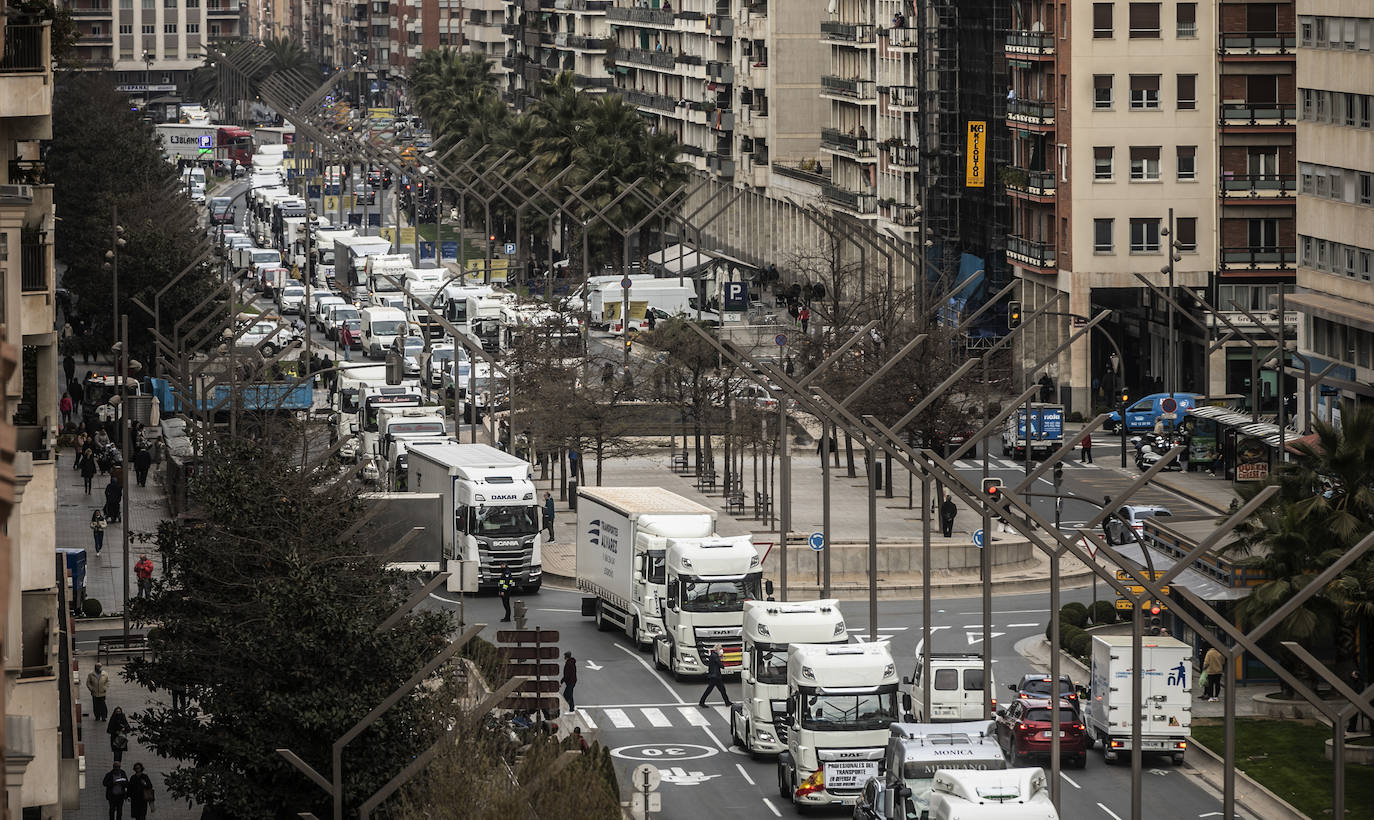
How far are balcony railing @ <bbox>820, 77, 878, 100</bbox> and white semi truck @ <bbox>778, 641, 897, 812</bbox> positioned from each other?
8913 centimetres

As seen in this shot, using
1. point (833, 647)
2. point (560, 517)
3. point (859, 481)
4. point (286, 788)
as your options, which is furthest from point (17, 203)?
point (859, 481)

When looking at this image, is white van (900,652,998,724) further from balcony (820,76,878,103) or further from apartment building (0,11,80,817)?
balcony (820,76,878,103)

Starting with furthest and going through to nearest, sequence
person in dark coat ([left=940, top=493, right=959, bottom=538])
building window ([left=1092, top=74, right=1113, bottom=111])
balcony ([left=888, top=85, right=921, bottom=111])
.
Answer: balcony ([left=888, top=85, right=921, bottom=111]), building window ([left=1092, top=74, right=1113, bottom=111]), person in dark coat ([left=940, top=493, right=959, bottom=538])

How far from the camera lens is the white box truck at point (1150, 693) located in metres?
45.1

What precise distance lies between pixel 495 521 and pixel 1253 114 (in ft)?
155

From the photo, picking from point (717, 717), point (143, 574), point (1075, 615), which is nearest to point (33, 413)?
point (717, 717)

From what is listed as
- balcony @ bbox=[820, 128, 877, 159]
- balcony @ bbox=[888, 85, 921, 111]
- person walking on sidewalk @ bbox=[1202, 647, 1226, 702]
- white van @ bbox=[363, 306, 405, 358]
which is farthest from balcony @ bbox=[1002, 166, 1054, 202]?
person walking on sidewalk @ bbox=[1202, 647, 1226, 702]

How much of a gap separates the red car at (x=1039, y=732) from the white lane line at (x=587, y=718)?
8.32 metres

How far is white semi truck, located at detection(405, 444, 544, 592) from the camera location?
63438 mm

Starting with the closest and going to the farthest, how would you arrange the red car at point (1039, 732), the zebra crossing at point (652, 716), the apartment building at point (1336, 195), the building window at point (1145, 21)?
the red car at point (1039, 732), the zebra crossing at point (652, 716), the apartment building at point (1336, 195), the building window at point (1145, 21)

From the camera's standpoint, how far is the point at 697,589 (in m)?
52.6

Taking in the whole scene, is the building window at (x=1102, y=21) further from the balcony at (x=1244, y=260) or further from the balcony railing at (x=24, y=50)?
the balcony railing at (x=24, y=50)

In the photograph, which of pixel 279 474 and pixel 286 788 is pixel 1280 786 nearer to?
pixel 286 788

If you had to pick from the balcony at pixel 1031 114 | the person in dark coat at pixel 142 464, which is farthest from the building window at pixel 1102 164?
the person in dark coat at pixel 142 464
